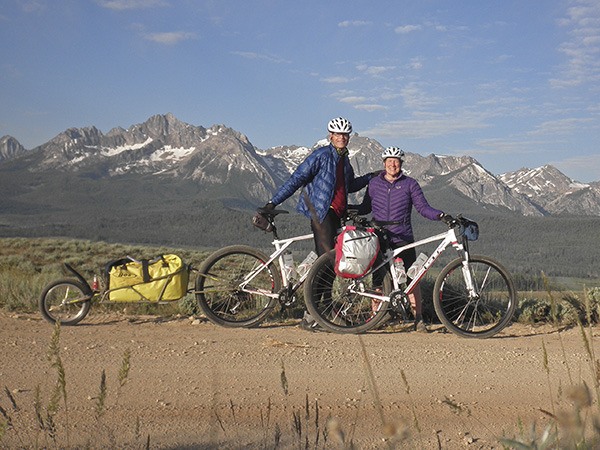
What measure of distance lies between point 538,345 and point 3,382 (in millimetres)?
4680

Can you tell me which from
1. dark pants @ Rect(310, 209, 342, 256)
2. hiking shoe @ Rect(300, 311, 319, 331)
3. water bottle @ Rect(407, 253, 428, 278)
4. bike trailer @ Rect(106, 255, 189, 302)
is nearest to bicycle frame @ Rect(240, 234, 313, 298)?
dark pants @ Rect(310, 209, 342, 256)

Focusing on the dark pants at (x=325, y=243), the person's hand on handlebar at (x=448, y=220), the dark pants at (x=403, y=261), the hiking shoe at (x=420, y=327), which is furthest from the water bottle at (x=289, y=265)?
the person's hand on handlebar at (x=448, y=220)

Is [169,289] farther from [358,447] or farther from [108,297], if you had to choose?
[358,447]

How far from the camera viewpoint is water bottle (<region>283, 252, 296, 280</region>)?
7.16 m

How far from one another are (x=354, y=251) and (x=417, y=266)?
0.83 m

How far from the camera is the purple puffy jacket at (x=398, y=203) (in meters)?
7.36

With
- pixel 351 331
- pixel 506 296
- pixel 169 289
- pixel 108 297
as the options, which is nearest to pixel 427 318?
pixel 506 296

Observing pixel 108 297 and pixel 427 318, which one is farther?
pixel 427 318

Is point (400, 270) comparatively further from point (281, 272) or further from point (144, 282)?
point (144, 282)

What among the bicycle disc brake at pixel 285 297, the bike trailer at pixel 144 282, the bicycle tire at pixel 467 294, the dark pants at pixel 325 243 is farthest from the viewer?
the bicycle disc brake at pixel 285 297

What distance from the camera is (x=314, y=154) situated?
712 cm

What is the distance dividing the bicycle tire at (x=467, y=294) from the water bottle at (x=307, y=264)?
4.53 feet

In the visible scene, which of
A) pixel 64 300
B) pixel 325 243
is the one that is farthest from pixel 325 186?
pixel 64 300

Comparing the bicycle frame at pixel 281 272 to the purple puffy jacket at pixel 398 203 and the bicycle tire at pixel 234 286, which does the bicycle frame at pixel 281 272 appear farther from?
the purple puffy jacket at pixel 398 203
